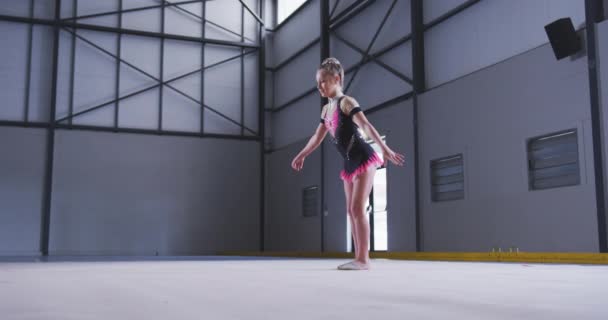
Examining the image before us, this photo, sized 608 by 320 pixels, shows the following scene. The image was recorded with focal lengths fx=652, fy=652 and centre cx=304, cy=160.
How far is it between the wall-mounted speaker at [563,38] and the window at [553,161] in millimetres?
1087

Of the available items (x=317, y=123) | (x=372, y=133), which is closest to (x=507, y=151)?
(x=372, y=133)

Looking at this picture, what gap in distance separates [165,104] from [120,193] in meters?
2.75

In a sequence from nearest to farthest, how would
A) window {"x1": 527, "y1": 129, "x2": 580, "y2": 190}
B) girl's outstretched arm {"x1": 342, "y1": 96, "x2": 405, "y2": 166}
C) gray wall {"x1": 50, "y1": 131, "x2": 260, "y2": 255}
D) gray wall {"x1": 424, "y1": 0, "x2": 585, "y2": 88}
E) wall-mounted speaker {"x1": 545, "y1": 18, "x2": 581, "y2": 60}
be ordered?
girl's outstretched arm {"x1": 342, "y1": 96, "x2": 405, "y2": 166} → wall-mounted speaker {"x1": 545, "y1": 18, "x2": 581, "y2": 60} → window {"x1": 527, "y1": 129, "x2": 580, "y2": 190} → gray wall {"x1": 424, "y1": 0, "x2": 585, "y2": 88} → gray wall {"x1": 50, "y1": 131, "x2": 260, "y2": 255}

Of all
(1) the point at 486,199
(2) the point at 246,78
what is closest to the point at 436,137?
(1) the point at 486,199

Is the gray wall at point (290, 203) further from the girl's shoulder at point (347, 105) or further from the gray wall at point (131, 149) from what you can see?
the girl's shoulder at point (347, 105)

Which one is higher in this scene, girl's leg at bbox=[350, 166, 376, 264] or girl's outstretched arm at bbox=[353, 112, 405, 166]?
girl's outstretched arm at bbox=[353, 112, 405, 166]

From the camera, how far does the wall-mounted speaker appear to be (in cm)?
885

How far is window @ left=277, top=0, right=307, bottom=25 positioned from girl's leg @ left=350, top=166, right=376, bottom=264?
598 inches

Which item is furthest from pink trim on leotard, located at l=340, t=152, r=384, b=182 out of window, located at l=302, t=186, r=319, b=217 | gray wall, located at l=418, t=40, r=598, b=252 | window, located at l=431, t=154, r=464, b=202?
window, located at l=302, t=186, r=319, b=217

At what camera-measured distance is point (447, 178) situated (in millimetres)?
11648

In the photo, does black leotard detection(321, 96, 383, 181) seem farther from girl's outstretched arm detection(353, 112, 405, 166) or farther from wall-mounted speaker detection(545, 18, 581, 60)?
wall-mounted speaker detection(545, 18, 581, 60)

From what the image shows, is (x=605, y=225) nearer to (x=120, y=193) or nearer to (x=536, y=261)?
(x=536, y=261)

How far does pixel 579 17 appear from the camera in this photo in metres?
9.18

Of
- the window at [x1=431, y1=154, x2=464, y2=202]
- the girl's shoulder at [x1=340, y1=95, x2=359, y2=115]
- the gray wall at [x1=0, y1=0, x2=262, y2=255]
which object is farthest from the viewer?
the gray wall at [x1=0, y1=0, x2=262, y2=255]
